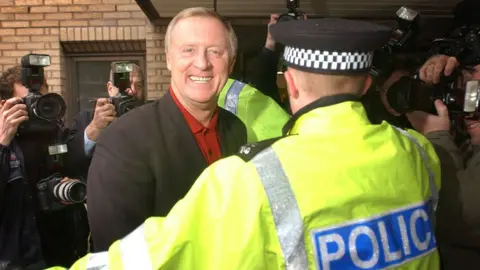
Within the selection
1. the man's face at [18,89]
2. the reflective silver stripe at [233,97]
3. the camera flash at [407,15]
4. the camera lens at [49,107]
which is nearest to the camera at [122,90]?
the camera lens at [49,107]

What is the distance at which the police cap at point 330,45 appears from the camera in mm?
1127

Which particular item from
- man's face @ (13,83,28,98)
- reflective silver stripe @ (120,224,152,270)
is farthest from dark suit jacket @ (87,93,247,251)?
man's face @ (13,83,28,98)

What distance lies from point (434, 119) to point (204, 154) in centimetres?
87

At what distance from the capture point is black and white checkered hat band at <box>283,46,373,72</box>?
1.14 m

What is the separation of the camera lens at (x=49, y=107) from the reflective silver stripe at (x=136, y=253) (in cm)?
148

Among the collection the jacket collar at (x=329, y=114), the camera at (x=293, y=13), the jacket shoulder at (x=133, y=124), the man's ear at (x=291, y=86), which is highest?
the camera at (x=293, y=13)

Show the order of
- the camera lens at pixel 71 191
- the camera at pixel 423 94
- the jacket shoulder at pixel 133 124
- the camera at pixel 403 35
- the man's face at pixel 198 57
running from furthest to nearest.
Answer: the camera lens at pixel 71 191 → the camera at pixel 403 35 → the camera at pixel 423 94 → the man's face at pixel 198 57 → the jacket shoulder at pixel 133 124

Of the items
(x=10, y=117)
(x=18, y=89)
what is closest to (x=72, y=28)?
(x=18, y=89)

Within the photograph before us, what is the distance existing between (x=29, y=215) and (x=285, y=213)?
170 centimetres

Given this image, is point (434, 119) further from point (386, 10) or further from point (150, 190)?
point (386, 10)

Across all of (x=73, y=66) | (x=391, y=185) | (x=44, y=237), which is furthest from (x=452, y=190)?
(x=73, y=66)

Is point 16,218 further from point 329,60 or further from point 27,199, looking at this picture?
point 329,60

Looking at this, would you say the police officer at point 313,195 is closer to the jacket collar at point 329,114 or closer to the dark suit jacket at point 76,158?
the jacket collar at point 329,114

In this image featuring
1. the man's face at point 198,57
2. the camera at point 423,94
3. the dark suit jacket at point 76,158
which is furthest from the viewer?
the dark suit jacket at point 76,158
